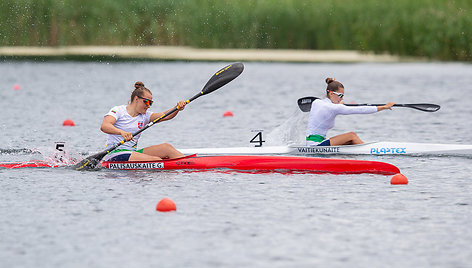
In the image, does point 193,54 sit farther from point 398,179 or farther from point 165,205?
point 165,205

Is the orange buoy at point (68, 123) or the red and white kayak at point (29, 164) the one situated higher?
the orange buoy at point (68, 123)

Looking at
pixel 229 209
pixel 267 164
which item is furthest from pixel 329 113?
pixel 229 209

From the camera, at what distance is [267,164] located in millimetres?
14102

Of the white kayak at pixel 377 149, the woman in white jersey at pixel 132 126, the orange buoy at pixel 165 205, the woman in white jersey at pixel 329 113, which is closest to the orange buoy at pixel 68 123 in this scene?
the white kayak at pixel 377 149

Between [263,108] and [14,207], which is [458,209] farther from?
[263,108]

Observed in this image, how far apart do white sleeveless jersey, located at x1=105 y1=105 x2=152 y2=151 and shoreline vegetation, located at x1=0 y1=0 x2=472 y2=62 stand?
34299 millimetres

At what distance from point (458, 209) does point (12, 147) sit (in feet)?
31.3

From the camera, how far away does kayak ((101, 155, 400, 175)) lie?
13867 millimetres

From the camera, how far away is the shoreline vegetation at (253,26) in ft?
155

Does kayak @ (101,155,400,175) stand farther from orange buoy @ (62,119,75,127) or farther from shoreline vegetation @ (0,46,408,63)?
shoreline vegetation @ (0,46,408,63)

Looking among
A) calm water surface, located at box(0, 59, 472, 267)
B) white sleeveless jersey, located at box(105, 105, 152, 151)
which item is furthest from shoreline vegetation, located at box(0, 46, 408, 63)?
white sleeveless jersey, located at box(105, 105, 152, 151)

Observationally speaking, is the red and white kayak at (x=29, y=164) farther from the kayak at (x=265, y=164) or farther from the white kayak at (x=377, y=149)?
the white kayak at (x=377, y=149)

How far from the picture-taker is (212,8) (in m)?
49.5

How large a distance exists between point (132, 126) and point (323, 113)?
3.79 metres
